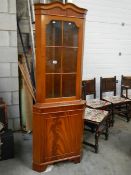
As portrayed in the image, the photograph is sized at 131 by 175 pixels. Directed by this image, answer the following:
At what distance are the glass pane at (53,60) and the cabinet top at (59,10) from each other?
38cm

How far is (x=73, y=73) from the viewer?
8.51 ft

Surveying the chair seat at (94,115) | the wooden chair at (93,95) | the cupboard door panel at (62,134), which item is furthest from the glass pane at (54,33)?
the wooden chair at (93,95)

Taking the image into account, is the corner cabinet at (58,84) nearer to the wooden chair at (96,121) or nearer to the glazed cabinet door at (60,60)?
the glazed cabinet door at (60,60)

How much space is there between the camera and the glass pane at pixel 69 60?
2533 millimetres

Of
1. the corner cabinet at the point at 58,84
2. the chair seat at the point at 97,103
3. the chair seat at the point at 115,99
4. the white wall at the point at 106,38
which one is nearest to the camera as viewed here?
the corner cabinet at the point at 58,84

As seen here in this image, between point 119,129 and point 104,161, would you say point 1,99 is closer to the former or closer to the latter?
point 104,161

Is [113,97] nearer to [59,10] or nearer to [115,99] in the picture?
[115,99]

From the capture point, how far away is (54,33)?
242 cm

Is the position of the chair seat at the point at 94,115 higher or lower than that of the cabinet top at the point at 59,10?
lower

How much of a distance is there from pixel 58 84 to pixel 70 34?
23.5 inches

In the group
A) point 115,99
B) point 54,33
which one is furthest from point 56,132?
point 115,99

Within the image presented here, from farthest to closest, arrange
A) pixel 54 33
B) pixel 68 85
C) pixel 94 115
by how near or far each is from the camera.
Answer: pixel 94 115
pixel 68 85
pixel 54 33

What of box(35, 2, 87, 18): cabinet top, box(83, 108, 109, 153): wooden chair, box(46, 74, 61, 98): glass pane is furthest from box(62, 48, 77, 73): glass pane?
box(83, 108, 109, 153): wooden chair

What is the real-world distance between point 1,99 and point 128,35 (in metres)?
3.02
